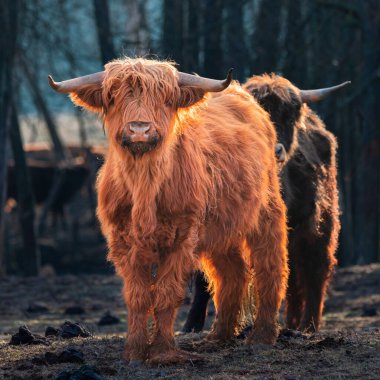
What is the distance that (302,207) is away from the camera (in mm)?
7977

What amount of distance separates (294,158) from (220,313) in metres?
1.76

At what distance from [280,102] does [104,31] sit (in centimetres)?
729

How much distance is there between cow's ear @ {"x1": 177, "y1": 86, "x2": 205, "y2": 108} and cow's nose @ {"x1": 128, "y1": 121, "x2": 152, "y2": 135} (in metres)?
0.43

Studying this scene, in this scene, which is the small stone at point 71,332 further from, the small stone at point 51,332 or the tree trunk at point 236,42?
the tree trunk at point 236,42

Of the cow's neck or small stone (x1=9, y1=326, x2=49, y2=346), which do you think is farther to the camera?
small stone (x1=9, y1=326, x2=49, y2=346)

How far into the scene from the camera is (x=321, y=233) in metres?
8.23

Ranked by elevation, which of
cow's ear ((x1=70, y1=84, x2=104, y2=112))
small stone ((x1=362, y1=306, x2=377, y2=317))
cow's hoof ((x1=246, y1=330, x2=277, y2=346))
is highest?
cow's ear ((x1=70, y1=84, x2=104, y2=112))

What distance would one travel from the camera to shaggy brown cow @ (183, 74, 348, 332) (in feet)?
26.2

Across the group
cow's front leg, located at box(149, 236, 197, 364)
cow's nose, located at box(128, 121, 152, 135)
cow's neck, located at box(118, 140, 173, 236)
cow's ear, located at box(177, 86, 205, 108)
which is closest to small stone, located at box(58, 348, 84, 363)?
cow's front leg, located at box(149, 236, 197, 364)

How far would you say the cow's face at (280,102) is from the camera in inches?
315

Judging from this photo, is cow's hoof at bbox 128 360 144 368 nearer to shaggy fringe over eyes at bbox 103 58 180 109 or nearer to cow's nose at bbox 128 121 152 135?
cow's nose at bbox 128 121 152 135

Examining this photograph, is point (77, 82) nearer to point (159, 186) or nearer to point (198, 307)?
point (159, 186)

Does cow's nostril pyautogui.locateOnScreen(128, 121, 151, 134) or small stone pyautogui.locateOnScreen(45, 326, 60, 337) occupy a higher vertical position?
cow's nostril pyautogui.locateOnScreen(128, 121, 151, 134)

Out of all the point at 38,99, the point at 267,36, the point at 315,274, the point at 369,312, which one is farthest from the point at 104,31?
the point at 315,274
